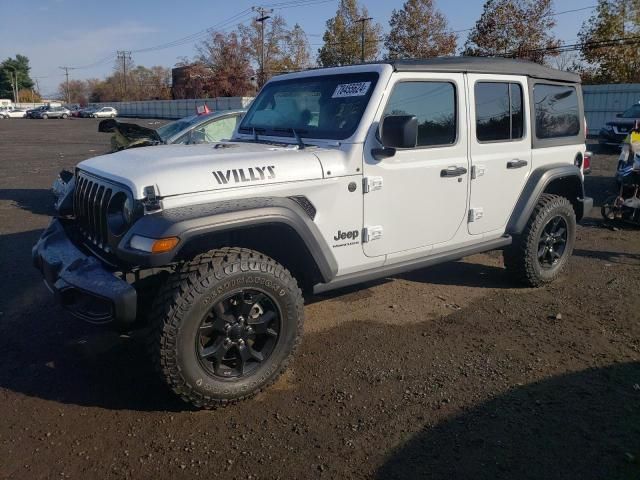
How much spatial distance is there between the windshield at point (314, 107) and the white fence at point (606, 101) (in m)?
24.5

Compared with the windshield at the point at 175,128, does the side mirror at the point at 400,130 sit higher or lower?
lower

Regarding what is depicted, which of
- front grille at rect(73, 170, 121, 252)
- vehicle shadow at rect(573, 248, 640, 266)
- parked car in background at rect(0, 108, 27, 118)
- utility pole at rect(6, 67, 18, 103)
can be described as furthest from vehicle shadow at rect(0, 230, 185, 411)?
utility pole at rect(6, 67, 18, 103)

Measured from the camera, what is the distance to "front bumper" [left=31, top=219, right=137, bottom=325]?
299 centimetres

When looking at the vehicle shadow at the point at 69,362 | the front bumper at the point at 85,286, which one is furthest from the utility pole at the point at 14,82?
the front bumper at the point at 85,286

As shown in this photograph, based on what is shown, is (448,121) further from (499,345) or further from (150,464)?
(150,464)

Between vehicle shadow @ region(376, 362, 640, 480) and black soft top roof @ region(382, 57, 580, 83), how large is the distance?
238 cm

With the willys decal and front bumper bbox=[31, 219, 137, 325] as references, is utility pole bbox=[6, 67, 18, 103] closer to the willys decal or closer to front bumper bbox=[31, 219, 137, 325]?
front bumper bbox=[31, 219, 137, 325]

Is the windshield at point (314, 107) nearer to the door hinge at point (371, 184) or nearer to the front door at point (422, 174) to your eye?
the front door at point (422, 174)

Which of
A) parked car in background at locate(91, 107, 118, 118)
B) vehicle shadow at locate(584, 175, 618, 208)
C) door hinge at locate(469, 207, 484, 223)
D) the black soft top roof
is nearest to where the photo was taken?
the black soft top roof

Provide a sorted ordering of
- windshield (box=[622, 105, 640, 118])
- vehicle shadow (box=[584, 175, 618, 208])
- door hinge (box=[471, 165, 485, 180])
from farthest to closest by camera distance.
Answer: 1. windshield (box=[622, 105, 640, 118])
2. vehicle shadow (box=[584, 175, 618, 208])
3. door hinge (box=[471, 165, 485, 180])

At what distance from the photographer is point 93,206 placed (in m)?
3.61

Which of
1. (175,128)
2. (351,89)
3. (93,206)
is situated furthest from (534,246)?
(175,128)

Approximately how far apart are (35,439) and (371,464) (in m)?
1.84

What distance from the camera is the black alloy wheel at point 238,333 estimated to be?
3248mm
